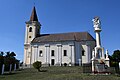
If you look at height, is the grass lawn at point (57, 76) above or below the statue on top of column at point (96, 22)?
below

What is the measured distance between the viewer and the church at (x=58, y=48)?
47.5 m

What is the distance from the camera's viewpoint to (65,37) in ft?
165

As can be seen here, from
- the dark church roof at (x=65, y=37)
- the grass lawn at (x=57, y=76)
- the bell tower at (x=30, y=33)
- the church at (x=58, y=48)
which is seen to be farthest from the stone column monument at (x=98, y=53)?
the bell tower at (x=30, y=33)

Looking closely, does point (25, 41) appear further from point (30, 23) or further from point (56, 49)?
point (56, 49)

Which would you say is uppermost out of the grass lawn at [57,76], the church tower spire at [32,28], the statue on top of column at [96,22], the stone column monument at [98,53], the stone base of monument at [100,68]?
the church tower spire at [32,28]

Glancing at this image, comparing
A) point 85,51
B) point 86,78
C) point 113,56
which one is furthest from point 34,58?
point 86,78

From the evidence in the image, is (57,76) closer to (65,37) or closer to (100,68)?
(100,68)

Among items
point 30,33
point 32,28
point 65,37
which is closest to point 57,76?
point 65,37

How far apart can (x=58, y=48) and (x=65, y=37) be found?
11.9 feet

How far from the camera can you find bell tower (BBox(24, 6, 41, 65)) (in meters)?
52.7

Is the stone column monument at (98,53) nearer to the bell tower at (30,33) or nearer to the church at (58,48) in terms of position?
the church at (58,48)

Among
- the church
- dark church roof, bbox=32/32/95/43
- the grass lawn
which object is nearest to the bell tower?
Result: the church

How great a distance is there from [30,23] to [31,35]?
150 inches

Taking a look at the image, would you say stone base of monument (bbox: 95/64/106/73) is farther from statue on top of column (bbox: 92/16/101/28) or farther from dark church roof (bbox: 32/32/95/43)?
dark church roof (bbox: 32/32/95/43)
